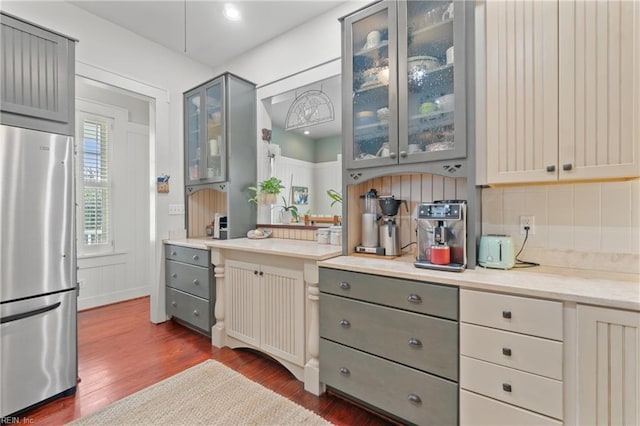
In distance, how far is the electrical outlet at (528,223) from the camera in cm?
173

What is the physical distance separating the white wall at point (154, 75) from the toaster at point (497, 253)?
313 centimetres

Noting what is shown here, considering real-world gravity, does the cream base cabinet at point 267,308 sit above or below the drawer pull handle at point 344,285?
below

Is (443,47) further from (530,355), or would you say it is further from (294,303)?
(294,303)

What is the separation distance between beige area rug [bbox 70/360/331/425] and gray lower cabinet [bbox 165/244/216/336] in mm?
690

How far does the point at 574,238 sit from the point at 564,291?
61 cm

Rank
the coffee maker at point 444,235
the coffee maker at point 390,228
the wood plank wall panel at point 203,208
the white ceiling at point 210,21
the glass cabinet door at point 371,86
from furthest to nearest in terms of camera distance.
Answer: the wood plank wall panel at point 203,208
the white ceiling at point 210,21
the coffee maker at point 390,228
the glass cabinet door at point 371,86
the coffee maker at point 444,235

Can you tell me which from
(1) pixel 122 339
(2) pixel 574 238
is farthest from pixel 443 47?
(1) pixel 122 339

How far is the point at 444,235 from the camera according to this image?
1.65 metres

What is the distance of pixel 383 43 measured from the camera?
1.96 metres

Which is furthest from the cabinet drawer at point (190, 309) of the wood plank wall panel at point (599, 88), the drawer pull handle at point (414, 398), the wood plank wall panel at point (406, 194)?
the wood plank wall panel at point (599, 88)

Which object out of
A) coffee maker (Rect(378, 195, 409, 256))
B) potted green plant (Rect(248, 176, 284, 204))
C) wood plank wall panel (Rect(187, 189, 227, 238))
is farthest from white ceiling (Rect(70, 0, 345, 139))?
wood plank wall panel (Rect(187, 189, 227, 238))

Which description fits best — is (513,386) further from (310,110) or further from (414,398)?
(310,110)

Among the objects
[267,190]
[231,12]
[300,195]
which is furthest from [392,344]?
[231,12]

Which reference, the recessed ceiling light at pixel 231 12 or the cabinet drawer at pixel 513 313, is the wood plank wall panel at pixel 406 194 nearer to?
the cabinet drawer at pixel 513 313
